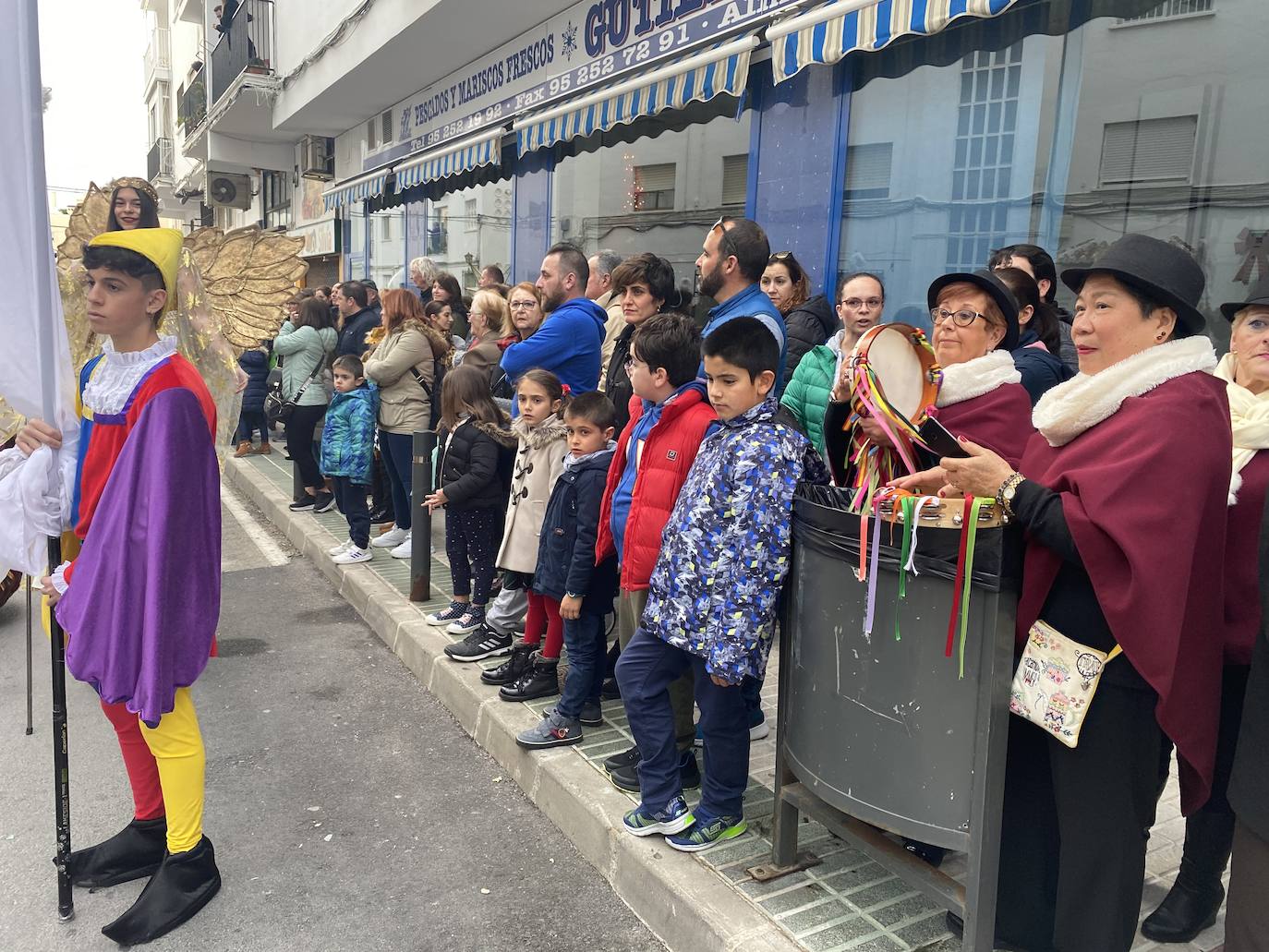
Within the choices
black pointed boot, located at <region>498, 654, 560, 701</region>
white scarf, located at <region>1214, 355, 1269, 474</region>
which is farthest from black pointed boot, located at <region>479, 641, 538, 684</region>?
white scarf, located at <region>1214, 355, 1269, 474</region>

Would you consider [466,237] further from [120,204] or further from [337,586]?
[120,204]

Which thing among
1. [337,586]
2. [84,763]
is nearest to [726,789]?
[84,763]

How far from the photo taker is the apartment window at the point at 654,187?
8.39m

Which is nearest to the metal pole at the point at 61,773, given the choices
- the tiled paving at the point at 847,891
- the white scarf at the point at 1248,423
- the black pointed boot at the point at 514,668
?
the tiled paving at the point at 847,891

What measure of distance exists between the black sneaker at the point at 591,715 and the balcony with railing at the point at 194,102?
21.7 metres

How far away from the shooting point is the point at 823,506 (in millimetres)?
2418

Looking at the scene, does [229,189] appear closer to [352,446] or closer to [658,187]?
[658,187]

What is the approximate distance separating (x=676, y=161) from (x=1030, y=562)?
6.71 meters

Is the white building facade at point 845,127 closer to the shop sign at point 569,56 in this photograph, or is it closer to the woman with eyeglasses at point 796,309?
the shop sign at point 569,56

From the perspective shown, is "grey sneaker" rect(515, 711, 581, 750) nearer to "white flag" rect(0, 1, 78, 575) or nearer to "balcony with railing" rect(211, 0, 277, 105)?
"white flag" rect(0, 1, 78, 575)

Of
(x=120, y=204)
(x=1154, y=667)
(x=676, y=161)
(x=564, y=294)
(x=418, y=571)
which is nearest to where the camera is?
(x=1154, y=667)

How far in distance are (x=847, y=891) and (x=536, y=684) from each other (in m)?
1.80

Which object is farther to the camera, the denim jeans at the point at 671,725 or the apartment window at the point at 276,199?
the apartment window at the point at 276,199

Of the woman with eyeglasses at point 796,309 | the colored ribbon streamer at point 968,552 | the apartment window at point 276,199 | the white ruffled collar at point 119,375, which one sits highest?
the apartment window at point 276,199
